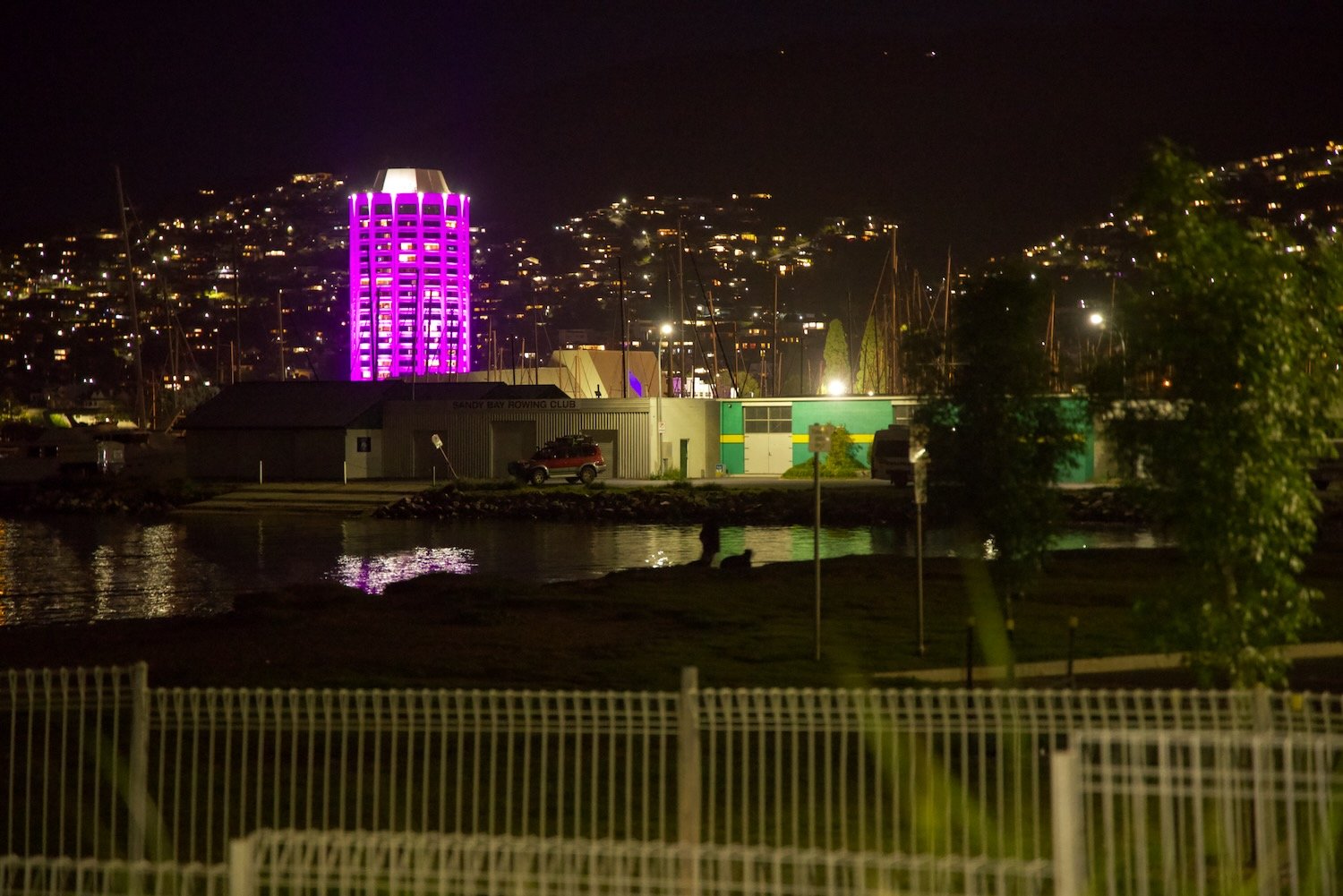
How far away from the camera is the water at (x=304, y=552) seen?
966 inches

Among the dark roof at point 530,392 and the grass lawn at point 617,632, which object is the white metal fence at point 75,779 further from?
the dark roof at point 530,392

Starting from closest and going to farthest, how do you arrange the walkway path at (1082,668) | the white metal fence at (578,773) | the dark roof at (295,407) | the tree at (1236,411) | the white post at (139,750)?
the white metal fence at (578,773) < the white post at (139,750) < the tree at (1236,411) < the walkway path at (1082,668) < the dark roof at (295,407)

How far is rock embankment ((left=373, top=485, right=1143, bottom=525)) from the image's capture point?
39719mm

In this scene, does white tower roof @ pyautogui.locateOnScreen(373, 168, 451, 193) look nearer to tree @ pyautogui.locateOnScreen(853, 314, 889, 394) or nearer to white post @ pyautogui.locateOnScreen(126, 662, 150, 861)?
tree @ pyautogui.locateOnScreen(853, 314, 889, 394)

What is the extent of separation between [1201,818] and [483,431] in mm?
49639

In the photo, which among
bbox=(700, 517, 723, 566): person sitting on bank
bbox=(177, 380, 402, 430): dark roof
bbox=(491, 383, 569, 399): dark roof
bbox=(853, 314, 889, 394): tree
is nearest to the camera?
bbox=(700, 517, 723, 566): person sitting on bank

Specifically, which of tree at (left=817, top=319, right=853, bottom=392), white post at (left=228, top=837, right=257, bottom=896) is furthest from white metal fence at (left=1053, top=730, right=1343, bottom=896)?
tree at (left=817, top=319, right=853, bottom=392)

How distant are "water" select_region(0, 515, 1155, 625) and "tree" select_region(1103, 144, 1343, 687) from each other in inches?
644

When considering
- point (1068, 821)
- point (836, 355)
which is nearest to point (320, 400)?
point (836, 355)

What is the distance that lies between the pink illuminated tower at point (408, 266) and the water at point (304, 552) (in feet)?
339

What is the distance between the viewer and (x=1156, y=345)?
30.2 ft

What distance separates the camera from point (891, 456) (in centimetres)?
4659

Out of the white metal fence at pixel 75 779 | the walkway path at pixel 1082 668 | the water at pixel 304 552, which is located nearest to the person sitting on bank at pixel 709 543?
the water at pixel 304 552

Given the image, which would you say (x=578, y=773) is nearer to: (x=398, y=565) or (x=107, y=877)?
(x=107, y=877)
